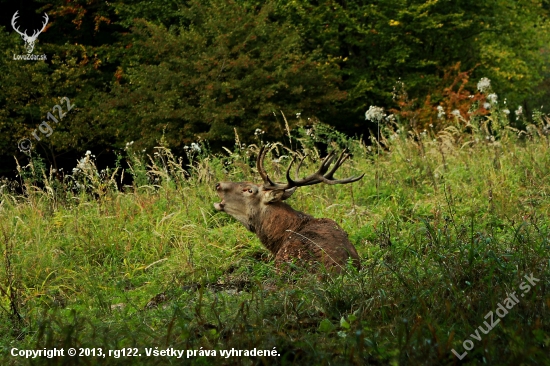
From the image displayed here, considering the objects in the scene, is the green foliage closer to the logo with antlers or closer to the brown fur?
the logo with antlers

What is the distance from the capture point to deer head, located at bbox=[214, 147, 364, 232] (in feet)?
23.8

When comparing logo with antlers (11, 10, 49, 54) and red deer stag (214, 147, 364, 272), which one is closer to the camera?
red deer stag (214, 147, 364, 272)

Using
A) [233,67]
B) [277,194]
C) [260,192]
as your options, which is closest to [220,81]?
[233,67]

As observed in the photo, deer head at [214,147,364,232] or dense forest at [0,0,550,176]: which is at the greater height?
deer head at [214,147,364,232]

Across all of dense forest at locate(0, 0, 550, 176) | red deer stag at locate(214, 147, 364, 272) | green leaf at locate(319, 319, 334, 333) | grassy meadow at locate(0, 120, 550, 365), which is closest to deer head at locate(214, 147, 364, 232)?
red deer stag at locate(214, 147, 364, 272)

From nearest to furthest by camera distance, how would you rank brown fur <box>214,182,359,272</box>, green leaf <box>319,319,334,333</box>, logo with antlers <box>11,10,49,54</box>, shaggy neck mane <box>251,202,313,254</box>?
1. green leaf <box>319,319,334,333</box>
2. brown fur <box>214,182,359,272</box>
3. shaggy neck mane <box>251,202,313,254</box>
4. logo with antlers <box>11,10,49,54</box>

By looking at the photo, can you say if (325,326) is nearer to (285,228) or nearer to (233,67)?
(285,228)

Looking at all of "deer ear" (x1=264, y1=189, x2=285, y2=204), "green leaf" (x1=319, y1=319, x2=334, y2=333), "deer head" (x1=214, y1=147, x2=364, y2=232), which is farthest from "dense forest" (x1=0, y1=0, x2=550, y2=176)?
"green leaf" (x1=319, y1=319, x2=334, y2=333)

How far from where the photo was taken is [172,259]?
321 inches

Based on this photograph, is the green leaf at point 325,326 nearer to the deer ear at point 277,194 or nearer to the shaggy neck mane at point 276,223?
the shaggy neck mane at point 276,223

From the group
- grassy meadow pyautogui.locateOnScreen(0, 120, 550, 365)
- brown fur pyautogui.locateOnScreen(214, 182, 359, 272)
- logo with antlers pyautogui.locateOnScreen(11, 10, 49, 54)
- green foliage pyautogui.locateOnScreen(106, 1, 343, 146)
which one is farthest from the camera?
logo with antlers pyautogui.locateOnScreen(11, 10, 49, 54)

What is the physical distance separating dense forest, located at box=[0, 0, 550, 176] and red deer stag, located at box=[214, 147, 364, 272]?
11.4 m

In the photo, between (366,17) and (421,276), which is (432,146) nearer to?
→ (421,276)

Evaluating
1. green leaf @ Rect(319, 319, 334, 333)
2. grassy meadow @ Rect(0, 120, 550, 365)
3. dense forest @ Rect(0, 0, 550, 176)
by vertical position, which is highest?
green leaf @ Rect(319, 319, 334, 333)
